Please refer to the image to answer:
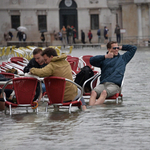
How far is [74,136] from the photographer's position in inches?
235

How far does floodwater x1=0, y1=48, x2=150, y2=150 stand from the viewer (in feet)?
18.0

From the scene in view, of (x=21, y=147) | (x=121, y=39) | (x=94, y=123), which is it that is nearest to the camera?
(x=21, y=147)

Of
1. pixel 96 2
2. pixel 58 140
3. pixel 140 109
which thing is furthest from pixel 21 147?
pixel 96 2

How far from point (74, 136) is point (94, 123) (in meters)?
0.95

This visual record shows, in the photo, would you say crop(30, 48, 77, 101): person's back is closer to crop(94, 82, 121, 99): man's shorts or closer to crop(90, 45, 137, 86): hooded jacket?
crop(94, 82, 121, 99): man's shorts

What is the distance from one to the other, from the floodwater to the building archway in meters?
48.8

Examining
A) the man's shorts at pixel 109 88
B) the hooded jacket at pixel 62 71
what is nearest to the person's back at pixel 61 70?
the hooded jacket at pixel 62 71

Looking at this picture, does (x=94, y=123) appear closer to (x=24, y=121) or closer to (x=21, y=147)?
(x=24, y=121)

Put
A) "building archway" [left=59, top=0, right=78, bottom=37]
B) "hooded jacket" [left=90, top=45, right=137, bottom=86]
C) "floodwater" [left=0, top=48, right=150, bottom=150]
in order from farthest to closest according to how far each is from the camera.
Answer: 1. "building archway" [left=59, top=0, right=78, bottom=37]
2. "hooded jacket" [left=90, top=45, right=137, bottom=86]
3. "floodwater" [left=0, top=48, right=150, bottom=150]

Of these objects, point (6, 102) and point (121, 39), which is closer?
point (6, 102)

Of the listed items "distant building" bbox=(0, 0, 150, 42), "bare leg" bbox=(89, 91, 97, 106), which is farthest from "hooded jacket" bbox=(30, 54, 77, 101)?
"distant building" bbox=(0, 0, 150, 42)

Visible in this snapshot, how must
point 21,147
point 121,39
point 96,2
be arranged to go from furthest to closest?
1. point 96,2
2. point 121,39
3. point 21,147

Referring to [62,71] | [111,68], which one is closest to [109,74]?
[111,68]

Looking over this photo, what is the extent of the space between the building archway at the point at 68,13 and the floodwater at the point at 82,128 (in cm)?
4877
